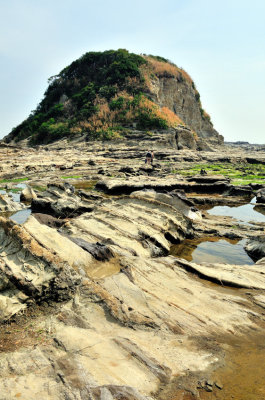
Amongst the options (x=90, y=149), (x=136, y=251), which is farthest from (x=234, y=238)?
(x=90, y=149)

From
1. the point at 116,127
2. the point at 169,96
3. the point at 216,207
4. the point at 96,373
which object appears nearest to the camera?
the point at 96,373

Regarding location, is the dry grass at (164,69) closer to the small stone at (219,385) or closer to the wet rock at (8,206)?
the wet rock at (8,206)

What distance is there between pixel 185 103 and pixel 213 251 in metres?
62.8

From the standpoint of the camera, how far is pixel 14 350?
340 cm

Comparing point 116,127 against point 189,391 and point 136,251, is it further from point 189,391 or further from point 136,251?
point 189,391

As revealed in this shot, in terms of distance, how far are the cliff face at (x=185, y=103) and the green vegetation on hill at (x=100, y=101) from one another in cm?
238

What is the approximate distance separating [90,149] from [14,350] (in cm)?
3302

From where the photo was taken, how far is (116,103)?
152ft

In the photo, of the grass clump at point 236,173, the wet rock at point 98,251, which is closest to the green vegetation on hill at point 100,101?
the grass clump at point 236,173

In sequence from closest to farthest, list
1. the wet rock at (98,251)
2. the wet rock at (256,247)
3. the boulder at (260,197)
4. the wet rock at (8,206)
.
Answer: the wet rock at (98,251)
the wet rock at (256,247)
the wet rock at (8,206)
the boulder at (260,197)

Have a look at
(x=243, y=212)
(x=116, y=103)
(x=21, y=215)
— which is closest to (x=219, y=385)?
(x=21, y=215)

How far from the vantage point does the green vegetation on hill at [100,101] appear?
4359 cm

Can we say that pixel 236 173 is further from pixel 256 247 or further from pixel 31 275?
pixel 31 275

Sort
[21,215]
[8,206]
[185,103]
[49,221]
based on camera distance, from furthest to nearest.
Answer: [185,103], [8,206], [21,215], [49,221]
